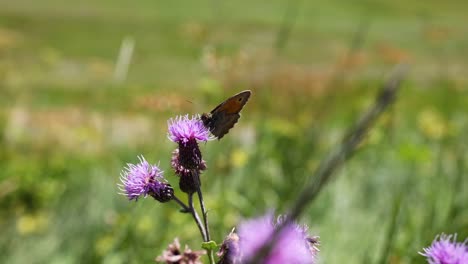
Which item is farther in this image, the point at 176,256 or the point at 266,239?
the point at 176,256

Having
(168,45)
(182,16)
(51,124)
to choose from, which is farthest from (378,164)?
(182,16)

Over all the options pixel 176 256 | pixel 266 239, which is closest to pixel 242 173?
pixel 176 256

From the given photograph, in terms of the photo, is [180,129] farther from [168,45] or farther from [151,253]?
[168,45]

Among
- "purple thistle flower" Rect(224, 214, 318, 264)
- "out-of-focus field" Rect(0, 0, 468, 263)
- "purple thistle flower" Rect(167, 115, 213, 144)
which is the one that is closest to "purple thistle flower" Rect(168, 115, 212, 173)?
"purple thistle flower" Rect(167, 115, 213, 144)

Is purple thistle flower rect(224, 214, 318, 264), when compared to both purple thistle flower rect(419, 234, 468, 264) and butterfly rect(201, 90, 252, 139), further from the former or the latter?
butterfly rect(201, 90, 252, 139)

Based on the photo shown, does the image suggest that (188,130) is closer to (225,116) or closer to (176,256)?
(225,116)

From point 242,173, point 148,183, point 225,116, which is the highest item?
point 242,173

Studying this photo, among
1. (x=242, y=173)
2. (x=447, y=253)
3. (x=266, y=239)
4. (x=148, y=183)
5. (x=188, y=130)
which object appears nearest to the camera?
(x=266, y=239)
